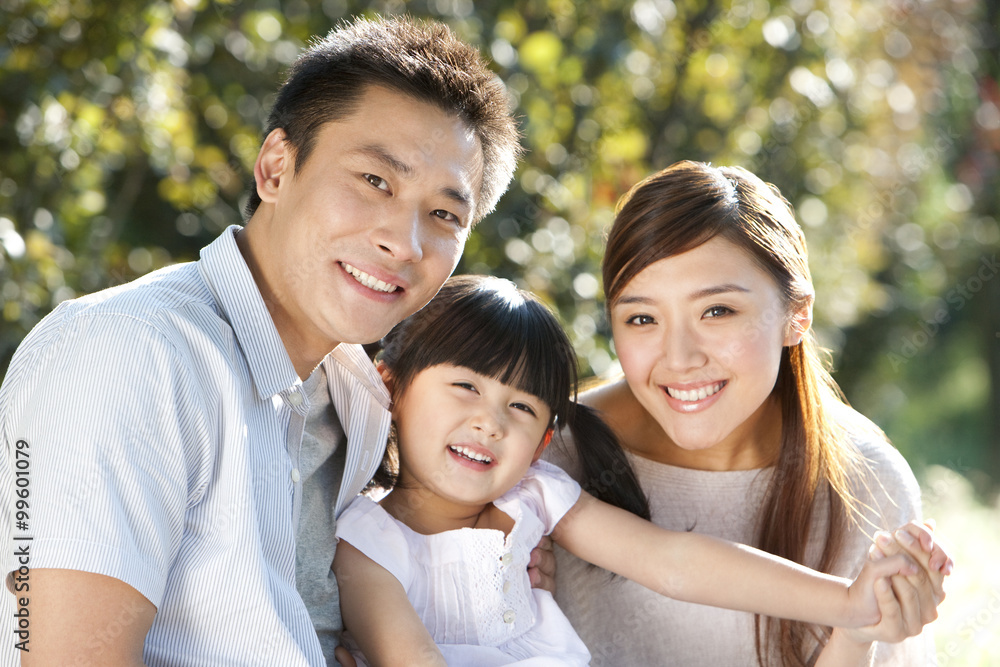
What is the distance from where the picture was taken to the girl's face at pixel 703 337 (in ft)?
8.32

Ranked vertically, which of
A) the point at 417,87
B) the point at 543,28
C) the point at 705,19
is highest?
the point at 705,19

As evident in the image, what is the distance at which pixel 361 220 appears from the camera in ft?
6.43

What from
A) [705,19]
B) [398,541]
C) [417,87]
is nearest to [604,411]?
[398,541]

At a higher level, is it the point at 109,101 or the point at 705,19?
the point at 705,19

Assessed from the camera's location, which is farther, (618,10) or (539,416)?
(618,10)

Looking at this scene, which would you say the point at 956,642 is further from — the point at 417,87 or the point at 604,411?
the point at 417,87

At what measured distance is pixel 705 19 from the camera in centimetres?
507

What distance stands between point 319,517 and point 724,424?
45.4 inches

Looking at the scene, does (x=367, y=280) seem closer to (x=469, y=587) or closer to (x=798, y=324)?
(x=469, y=587)

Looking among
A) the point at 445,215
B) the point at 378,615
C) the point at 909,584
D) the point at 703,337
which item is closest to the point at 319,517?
the point at 378,615

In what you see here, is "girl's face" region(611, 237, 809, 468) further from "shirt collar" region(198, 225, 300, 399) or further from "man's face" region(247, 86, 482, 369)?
"shirt collar" region(198, 225, 300, 399)

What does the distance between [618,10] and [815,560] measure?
267 centimetres

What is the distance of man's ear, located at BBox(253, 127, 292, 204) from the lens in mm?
2084

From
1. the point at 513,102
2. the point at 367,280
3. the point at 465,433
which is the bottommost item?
the point at 465,433
